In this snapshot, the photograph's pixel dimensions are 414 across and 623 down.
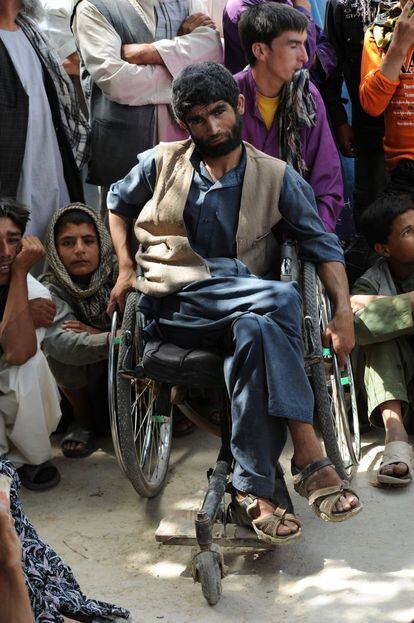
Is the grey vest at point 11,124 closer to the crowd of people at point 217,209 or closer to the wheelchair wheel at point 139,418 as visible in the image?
the crowd of people at point 217,209

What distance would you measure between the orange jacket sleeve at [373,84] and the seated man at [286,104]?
334 millimetres

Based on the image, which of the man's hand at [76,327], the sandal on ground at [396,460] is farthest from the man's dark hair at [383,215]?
the man's hand at [76,327]

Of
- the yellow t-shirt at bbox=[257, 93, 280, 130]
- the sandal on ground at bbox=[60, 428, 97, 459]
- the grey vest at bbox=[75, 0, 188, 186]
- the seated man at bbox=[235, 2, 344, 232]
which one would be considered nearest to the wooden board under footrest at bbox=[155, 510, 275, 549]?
the sandal on ground at bbox=[60, 428, 97, 459]

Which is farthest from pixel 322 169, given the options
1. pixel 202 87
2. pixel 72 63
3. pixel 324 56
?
pixel 72 63

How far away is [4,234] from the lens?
4590 millimetres

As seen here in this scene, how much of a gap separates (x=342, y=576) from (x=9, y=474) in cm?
141

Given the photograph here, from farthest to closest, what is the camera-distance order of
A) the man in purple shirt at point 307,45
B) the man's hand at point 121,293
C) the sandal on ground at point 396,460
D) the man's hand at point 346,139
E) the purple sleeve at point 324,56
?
the man's hand at point 346,139, the purple sleeve at point 324,56, the man in purple shirt at point 307,45, the sandal on ground at point 396,460, the man's hand at point 121,293

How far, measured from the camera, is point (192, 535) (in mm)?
3773

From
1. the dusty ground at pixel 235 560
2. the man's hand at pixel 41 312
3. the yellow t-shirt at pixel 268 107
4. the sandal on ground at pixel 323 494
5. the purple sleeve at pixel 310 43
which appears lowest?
the dusty ground at pixel 235 560

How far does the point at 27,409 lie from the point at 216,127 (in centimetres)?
149

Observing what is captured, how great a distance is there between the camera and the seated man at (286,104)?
4.82 meters

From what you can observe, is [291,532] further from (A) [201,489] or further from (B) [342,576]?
(A) [201,489]

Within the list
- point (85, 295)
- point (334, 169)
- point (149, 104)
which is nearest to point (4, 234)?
point (85, 295)

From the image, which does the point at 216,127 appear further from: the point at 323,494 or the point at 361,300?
the point at 323,494
